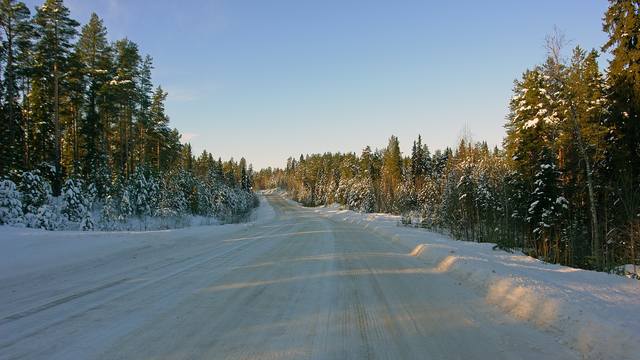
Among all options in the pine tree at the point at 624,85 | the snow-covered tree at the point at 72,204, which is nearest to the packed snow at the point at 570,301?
the pine tree at the point at 624,85

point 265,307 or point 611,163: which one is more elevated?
point 611,163

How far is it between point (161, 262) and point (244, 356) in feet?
25.0

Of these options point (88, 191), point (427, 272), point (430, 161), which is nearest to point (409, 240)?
point (427, 272)

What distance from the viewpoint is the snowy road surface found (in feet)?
15.9

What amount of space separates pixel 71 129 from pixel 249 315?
4154cm

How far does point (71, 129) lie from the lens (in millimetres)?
40438

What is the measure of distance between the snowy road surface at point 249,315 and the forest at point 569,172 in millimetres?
10468

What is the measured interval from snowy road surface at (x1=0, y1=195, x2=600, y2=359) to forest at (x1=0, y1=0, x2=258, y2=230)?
12174 mm

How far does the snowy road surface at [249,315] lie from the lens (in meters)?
4.84

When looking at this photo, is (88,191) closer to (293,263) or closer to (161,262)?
(161,262)

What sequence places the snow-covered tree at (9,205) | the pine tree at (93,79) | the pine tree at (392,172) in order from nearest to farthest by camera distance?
the snow-covered tree at (9,205), the pine tree at (93,79), the pine tree at (392,172)

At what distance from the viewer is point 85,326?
18.0 ft

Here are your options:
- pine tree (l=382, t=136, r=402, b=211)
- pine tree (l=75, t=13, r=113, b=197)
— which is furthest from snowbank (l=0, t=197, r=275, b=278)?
pine tree (l=382, t=136, r=402, b=211)

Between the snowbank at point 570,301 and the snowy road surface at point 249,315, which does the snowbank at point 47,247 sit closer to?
the snowy road surface at point 249,315
